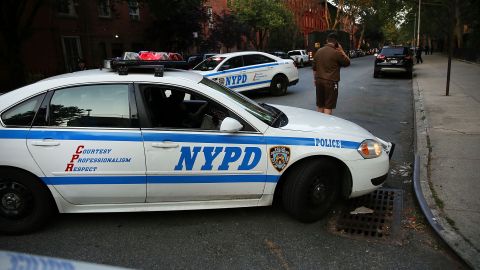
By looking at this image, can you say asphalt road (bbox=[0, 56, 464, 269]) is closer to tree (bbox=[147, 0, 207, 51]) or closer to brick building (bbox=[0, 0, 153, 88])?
brick building (bbox=[0, 0, 153, 88])

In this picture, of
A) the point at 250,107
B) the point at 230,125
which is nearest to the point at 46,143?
the point at 230,125

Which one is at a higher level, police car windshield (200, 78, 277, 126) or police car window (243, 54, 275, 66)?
police car window (243, 54, 275, 66)

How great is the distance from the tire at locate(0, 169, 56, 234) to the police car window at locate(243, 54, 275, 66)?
9.59 meters

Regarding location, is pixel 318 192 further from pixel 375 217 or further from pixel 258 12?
pixel 258 12

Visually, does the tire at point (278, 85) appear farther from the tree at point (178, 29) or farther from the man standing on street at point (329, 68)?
the tree at point (178, 29)

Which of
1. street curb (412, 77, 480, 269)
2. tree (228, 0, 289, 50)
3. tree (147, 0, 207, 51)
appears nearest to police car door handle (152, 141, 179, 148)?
street curb (412, 77, 480, 269)

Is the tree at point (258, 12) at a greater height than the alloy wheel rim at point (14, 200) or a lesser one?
greater

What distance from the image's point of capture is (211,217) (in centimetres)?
413

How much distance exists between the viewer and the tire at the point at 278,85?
1345 centimetres

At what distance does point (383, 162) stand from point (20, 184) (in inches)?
141

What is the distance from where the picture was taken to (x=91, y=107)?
12.3ft

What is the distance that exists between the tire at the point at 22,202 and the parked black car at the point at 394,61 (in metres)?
18.1

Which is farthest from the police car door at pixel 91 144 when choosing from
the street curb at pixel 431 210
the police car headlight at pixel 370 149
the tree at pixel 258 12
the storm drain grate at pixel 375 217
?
the tree at pixel 258 12

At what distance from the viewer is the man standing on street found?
7070mm
